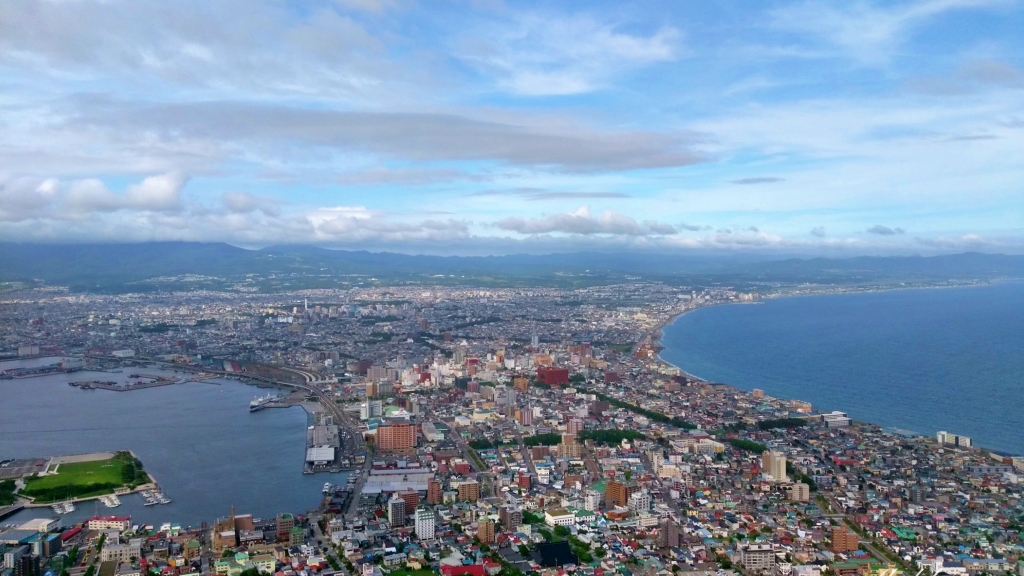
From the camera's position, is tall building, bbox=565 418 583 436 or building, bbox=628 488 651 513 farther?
tall building, bbox=565 418 583 436

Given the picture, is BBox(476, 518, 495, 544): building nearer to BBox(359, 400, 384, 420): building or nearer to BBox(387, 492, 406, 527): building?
BBox(387, 492, 406, 527): building

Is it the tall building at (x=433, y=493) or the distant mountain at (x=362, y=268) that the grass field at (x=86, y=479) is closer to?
the tall building at (x=433, y=493)

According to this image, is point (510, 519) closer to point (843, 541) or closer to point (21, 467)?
point (843, 541)

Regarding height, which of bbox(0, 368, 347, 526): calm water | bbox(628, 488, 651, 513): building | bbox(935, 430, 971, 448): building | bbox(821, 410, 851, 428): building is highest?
bbox(935, 430, 971, 448): building

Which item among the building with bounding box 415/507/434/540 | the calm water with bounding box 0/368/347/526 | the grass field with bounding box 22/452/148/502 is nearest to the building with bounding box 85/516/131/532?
the calm water with bounding box 0/368/347/526

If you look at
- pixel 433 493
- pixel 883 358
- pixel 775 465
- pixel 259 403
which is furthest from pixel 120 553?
pixel 883 358

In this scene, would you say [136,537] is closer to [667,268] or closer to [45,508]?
[45,508]

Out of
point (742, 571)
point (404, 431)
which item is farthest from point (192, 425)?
point (742, 571)
